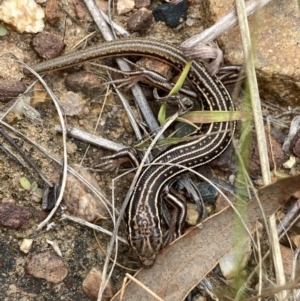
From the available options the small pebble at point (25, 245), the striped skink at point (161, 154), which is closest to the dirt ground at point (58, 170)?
the small pebble at point (25, 245)

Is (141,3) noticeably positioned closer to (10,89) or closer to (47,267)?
(10,89)

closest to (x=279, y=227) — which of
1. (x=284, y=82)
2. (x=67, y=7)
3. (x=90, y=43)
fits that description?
(x=284, y=82)

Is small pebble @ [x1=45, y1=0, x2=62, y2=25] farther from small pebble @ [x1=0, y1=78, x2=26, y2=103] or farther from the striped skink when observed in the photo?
small pebble @ [x1=0, y1=78, x2=26, y2=103]

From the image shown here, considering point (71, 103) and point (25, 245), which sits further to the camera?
point (71, 103)

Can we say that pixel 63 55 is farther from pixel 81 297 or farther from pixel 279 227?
pixel 279 227

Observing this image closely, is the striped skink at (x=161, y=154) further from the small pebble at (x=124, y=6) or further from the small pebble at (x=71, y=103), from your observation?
the small pebble at (x=124, y=6)

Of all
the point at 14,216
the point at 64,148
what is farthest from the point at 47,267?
the point at 64,148

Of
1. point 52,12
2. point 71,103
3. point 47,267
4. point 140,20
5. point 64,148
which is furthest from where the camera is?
point 140,20
